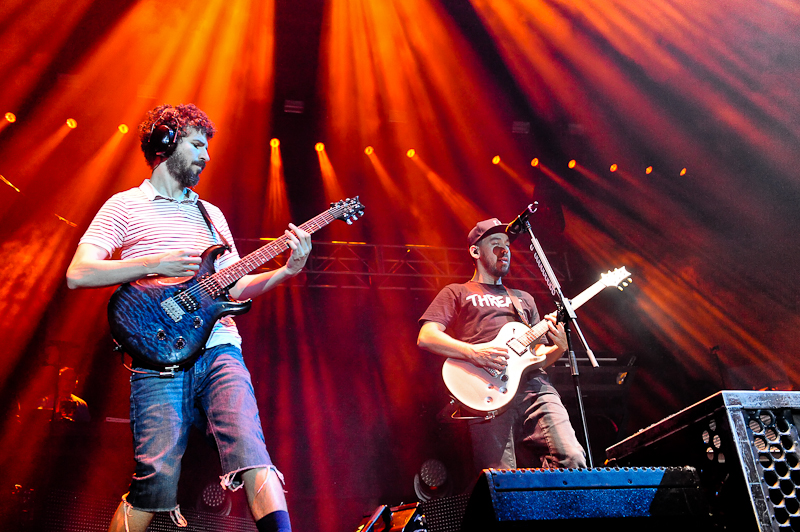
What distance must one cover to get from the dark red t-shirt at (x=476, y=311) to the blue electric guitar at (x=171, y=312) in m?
1.83

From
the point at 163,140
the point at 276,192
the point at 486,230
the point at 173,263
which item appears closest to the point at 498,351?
the point at 486,230

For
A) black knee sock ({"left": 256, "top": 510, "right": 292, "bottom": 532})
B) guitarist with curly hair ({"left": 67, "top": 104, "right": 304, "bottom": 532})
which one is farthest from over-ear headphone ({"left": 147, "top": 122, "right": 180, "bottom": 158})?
black knee sock ({"left": 256, "top": 510, "right": 292, "bottom": 532})

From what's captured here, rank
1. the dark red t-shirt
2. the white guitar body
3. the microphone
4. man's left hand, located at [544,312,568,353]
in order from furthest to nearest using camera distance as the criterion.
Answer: the dark red t-shirt < man's left hand, located at [544,312,568,353] < the white guitar body < the microphone

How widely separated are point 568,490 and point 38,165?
7.70 m

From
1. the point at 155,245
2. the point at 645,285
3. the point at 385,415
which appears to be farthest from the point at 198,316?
the point at 645,285

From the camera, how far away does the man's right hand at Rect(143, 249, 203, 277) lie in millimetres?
2336

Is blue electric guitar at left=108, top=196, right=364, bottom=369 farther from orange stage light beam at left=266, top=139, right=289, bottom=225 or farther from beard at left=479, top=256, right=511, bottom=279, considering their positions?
orange stage light beam at left=266, top=139, right=289, bottom=225

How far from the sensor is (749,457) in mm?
1636

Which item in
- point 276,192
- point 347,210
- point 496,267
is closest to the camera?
point 347,210

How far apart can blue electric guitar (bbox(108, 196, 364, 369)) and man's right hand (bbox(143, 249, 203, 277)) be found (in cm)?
9

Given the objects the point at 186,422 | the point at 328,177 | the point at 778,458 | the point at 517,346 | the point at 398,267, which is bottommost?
the point at 778,458

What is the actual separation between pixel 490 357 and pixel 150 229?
2303 mm

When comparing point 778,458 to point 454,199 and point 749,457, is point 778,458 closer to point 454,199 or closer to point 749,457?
point 749,457

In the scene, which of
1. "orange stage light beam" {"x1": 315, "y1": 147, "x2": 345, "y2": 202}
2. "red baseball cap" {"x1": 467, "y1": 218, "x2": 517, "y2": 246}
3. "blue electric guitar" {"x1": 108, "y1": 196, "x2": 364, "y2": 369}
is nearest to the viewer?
"blue electric guitar" {"x1": 108, "y1": 196, "x2": 364, "y2": 369}
